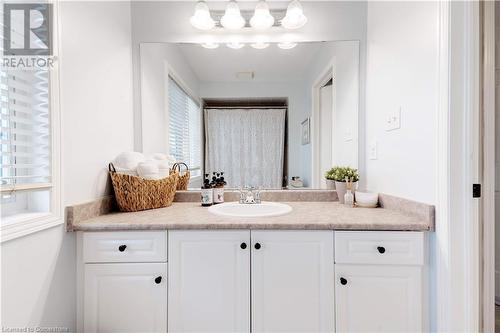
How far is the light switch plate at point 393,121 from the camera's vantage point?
52.1 inches

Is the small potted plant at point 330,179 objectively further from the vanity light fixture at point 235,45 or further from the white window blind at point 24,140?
the white window blind at point 24,140

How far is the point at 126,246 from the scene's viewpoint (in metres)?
1.17

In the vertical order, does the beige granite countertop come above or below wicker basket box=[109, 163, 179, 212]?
below

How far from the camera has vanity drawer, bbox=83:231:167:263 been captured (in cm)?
117

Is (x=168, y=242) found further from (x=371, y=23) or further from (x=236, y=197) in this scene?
(x=371, y=23)

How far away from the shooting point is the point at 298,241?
3.84ft

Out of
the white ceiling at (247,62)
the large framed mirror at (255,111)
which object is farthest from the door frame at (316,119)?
the white ceiling at (247,62)

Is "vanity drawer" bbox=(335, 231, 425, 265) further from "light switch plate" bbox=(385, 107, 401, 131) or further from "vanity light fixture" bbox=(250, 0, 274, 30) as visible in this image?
"vanity light fixture" bbox=(250, 0, 274, 30)

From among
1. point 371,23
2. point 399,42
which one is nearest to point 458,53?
point 399,42

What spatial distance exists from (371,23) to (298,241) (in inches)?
58.9

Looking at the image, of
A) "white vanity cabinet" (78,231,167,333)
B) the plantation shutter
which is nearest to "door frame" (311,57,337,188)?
"white vanity cabinet" (78,231,167,333)

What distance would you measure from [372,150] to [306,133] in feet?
1.45

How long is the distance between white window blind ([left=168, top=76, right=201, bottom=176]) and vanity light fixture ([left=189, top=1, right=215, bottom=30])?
41 centimetres

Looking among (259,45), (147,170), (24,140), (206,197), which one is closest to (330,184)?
(206,197)
